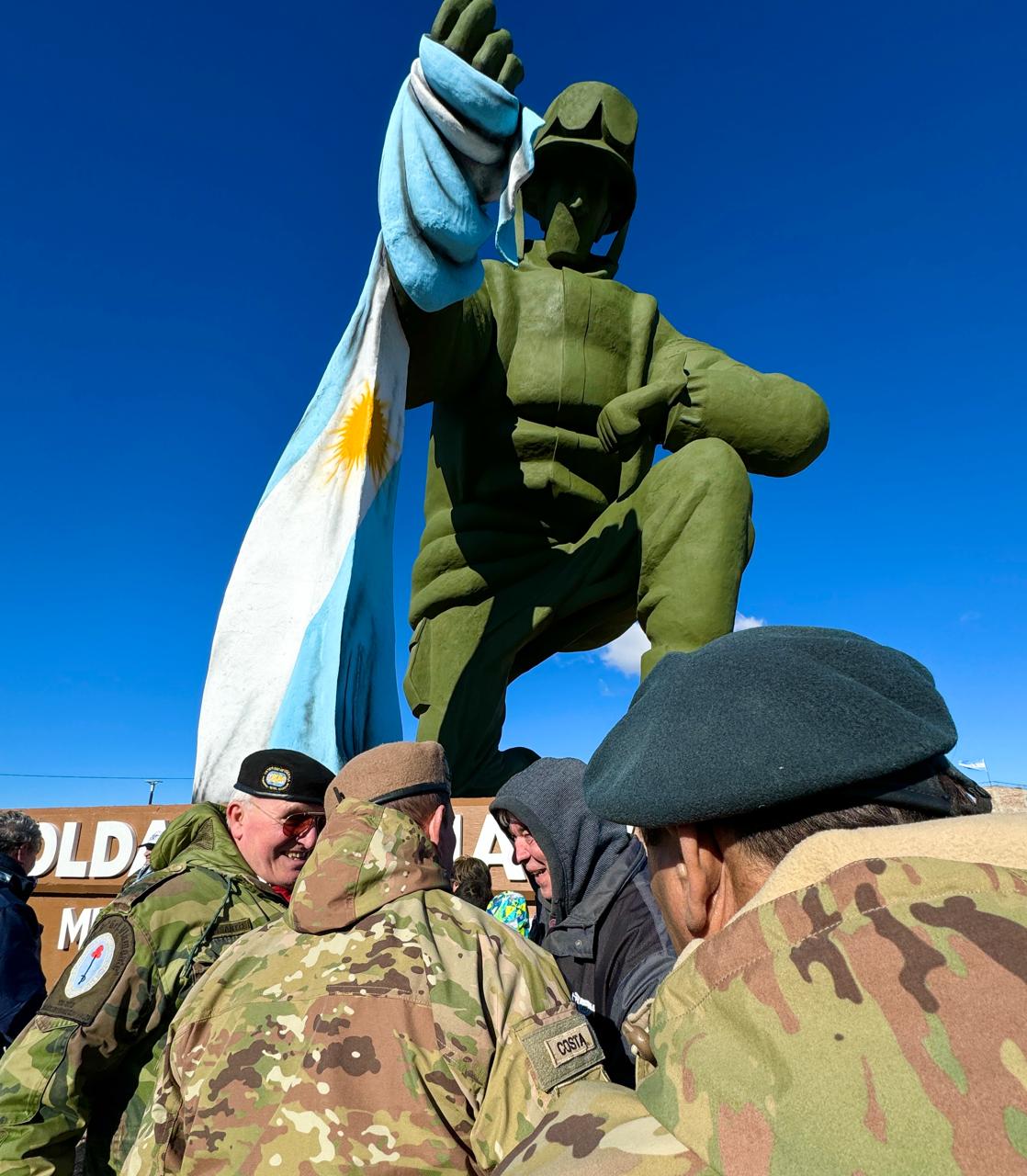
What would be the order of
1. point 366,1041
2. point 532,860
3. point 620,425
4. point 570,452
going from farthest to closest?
1. point 570,452
2. point 620,425
3. point 532,860
4. point 366,1041

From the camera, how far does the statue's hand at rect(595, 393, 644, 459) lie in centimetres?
384

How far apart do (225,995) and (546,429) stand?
10.9 feet

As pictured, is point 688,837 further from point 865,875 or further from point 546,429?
point 546,429

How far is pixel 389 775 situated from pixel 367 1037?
0.44 metres

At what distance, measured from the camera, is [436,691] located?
13.9 ft

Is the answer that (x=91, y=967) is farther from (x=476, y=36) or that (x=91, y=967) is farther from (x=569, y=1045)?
(x=476, y=36)

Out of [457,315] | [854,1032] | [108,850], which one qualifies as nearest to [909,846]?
[854,1032]

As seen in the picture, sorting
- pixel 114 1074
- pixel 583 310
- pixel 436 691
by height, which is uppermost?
pixel 583 310

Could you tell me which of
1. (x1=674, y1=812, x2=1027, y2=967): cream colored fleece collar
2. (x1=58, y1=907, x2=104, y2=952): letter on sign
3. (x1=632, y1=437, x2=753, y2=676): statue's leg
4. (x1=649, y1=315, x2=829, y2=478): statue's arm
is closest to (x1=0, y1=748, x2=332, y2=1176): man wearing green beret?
(x1=674, y1=812, x2=1027, y2=967): cream colored fleece collar

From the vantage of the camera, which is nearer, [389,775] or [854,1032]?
[854,1032]

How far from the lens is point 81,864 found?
4.59 metres

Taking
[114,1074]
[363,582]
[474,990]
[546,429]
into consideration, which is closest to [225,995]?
[474,990]

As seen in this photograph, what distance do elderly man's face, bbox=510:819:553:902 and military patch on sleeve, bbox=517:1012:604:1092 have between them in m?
1.05

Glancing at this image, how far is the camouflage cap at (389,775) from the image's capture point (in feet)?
4.70
